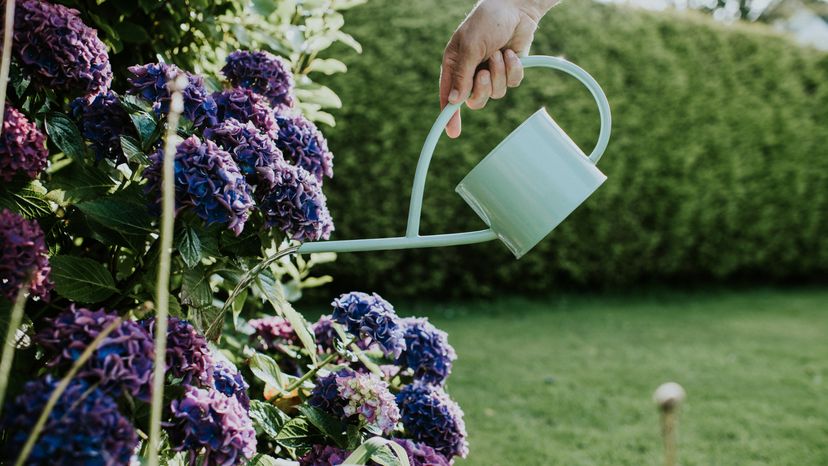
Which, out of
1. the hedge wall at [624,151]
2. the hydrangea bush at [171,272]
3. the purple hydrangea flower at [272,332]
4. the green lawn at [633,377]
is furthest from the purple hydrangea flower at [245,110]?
the hedge wall at [624,151]

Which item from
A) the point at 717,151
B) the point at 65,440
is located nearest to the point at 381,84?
the point at 717,151

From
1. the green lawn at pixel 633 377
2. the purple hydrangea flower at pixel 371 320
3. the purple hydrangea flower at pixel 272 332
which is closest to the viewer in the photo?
the purple hydrangea flower at pixel 371 320

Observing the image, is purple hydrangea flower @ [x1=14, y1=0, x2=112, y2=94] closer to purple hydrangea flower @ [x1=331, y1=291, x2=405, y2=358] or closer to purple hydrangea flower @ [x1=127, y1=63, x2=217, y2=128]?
purple hydrangea flower @ [x1=127, y1=63, x2=217, y2=128]

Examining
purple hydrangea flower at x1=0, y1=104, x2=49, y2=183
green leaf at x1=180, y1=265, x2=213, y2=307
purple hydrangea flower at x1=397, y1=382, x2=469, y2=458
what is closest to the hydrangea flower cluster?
purple hydrangea flower at x1=397, y1=382, x2=469, y2=458

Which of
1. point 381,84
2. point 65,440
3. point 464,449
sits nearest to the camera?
point 65,440

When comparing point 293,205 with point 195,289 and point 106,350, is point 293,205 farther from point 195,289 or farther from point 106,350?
point 106,350

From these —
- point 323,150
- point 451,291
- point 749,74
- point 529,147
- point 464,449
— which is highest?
point 749,74

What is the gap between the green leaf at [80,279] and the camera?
3.58 ft

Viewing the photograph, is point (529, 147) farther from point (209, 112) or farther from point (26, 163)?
point (26, 163)

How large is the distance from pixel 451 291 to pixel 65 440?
475 cm

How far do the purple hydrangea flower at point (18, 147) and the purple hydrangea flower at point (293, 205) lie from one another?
0.32 m

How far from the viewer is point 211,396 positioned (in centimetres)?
101

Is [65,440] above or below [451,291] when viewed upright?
above

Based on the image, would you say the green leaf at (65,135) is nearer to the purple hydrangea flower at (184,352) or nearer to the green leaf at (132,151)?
the green leaf at (132,151)
